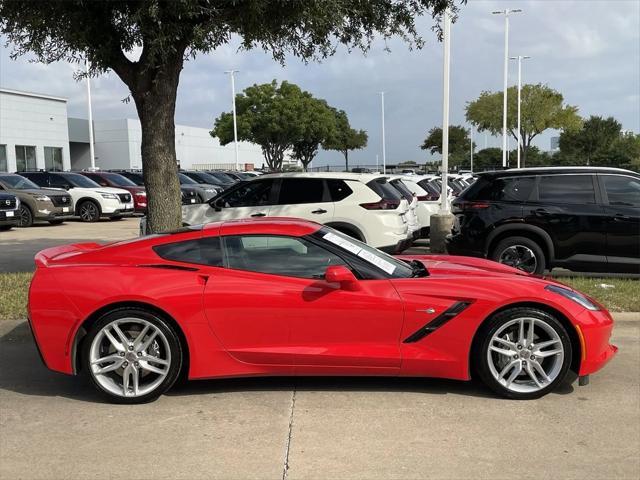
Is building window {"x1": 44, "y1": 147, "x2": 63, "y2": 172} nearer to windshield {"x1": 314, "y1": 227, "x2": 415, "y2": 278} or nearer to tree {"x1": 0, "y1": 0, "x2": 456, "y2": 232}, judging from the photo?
tree {"x1": 0, "y1": 0, "x2": 456, "y2": 232}

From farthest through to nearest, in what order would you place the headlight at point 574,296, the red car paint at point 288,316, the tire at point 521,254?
the tire at point 521,254
the headlight at point 574,296
the red car paint at point 288,316

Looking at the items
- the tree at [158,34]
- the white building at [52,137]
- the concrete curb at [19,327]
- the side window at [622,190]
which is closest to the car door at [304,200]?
the tree at [158,34]

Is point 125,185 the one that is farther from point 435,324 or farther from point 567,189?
point 435,324

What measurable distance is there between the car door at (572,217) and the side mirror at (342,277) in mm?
4869

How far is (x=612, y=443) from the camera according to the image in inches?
147

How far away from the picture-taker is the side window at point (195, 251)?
4426 millimetres

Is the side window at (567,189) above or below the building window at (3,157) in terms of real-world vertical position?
below

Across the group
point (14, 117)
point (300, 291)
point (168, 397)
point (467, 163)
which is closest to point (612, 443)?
point (300, 291)

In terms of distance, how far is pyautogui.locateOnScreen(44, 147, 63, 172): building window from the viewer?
45.7 m

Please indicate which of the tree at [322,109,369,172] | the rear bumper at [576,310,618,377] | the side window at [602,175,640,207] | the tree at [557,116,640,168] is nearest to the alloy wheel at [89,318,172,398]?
the rear bumper at [576,310,618,377]

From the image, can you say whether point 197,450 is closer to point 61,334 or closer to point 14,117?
point 61,334

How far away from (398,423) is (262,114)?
138 feet

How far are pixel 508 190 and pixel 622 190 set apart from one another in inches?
59.2

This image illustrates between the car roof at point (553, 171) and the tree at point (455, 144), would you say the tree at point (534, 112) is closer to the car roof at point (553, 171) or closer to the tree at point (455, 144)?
the tree at point (455, 144)
